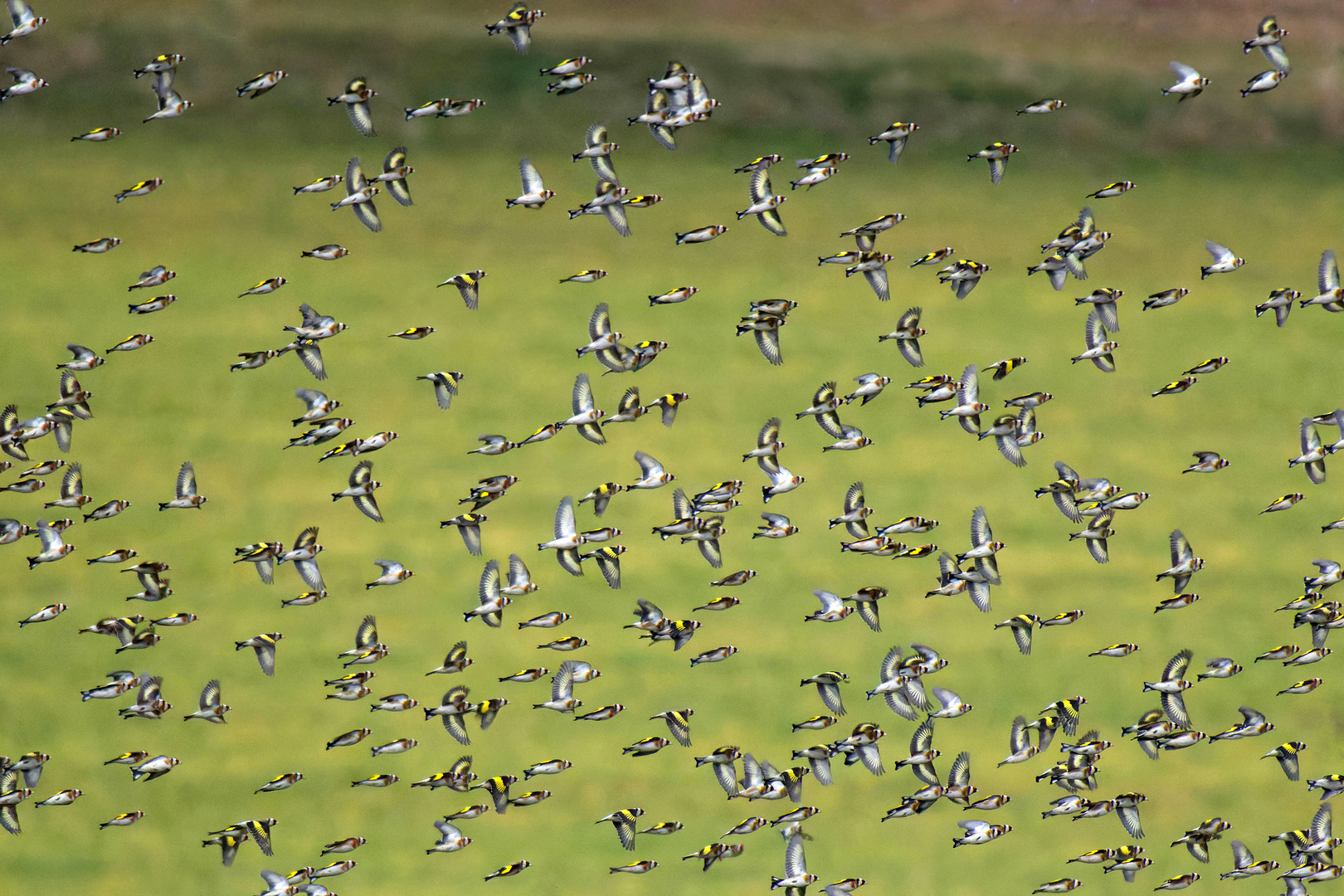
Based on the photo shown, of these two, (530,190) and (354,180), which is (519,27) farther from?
(354,180)

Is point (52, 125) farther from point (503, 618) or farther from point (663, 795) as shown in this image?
point (663, 795)

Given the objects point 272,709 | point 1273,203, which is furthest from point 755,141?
point 272,709

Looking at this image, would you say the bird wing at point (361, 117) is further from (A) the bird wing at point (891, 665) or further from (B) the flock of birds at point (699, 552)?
(A) the bird wing at point (891, 665)

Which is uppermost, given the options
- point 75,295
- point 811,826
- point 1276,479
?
point 75,295

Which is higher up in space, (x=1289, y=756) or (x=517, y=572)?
(x=517, y=572)

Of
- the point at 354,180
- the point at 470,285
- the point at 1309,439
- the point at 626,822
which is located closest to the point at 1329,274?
the point at 1309,439

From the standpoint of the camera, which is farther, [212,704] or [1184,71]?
[1184,71]

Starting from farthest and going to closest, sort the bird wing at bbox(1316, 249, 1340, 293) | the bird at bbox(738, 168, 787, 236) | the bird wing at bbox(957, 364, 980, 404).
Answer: the bird wing at bbox(1316, 249, 1340, 293), the bird wing at bbox(957, 364, 980, 404), the bird at bbox(738, 168, 787, 236)

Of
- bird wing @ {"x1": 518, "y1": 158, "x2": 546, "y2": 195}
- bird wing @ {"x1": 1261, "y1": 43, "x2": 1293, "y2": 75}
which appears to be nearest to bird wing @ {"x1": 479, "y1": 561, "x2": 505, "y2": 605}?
bird wing @ {"x1": 518, "y1": 158, "x2": 546, "y2": 195}

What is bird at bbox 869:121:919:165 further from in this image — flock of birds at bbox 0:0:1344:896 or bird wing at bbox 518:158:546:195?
bird wing at bbox 518:158:546:195
